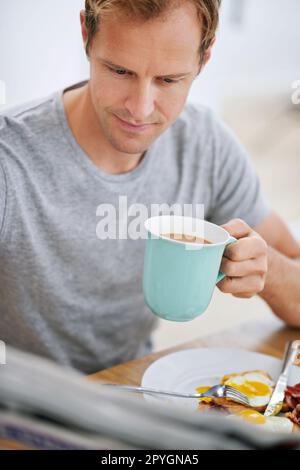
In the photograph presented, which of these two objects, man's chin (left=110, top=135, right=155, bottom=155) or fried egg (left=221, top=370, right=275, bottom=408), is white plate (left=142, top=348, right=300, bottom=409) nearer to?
fried egg (left=221, top=370, right=275, bottom=408)

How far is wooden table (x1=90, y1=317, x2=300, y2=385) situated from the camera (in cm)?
101

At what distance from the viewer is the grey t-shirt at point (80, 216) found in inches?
45.9

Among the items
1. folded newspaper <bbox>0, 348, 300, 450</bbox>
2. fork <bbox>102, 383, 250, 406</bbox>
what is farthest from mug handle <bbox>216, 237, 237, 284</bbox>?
folded newspaper <bbox>0, 348, 300, 450</bbox>

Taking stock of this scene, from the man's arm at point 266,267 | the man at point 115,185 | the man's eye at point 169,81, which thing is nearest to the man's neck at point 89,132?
the man at point 115,185

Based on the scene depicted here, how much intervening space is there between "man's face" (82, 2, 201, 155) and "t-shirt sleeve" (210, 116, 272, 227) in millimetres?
345

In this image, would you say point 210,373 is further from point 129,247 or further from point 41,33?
point 41,33

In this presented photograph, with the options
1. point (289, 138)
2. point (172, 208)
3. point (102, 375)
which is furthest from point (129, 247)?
point (289, 138)

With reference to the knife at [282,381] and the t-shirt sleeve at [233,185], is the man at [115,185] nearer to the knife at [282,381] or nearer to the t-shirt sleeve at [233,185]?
the t-shirt sleeve at [233,185]

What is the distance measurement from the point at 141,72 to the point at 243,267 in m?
0.37

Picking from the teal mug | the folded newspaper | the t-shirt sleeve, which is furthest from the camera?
the t-shirt sleeve

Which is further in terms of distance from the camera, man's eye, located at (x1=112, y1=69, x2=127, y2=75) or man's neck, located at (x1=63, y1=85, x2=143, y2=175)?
man's neck, located at (x1=63, y1=85, x2=143, y2=175)

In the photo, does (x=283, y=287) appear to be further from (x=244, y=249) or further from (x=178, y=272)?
(x=178, y=272)

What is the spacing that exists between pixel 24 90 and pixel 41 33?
322mm

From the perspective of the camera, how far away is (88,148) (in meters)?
1.23
